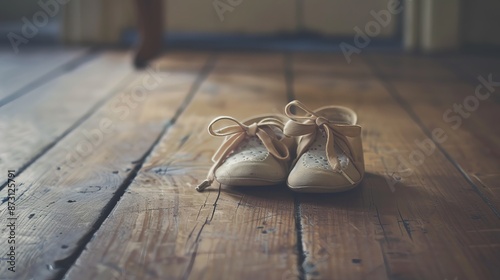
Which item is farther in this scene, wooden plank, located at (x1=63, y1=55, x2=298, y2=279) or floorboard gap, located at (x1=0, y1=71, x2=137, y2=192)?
floorboard gap, located at (x1=0, y1=71, x2=137, y2=192)

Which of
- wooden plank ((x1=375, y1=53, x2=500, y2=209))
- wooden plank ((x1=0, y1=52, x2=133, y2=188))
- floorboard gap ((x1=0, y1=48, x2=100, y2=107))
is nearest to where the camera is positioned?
wooden plank ((x1=375, y1=53, x2=500, y2=209))

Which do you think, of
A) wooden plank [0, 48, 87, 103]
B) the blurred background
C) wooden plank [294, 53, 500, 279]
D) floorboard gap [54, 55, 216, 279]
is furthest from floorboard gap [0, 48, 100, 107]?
wooden plank [294, 53, 500, 279]

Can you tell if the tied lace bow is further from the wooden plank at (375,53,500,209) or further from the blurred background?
the blurred background

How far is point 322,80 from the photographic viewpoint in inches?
71.1

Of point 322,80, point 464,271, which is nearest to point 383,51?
point 322,80

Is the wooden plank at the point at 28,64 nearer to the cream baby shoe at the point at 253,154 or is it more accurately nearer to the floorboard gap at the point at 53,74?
the floorboard gap at the point at 53,74

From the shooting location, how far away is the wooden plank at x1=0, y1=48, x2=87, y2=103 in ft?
5.56

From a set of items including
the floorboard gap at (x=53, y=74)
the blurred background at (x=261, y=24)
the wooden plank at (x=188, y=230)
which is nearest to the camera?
the wooden plank at (x=188, y=230)

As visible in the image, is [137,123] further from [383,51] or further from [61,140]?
[383,51]

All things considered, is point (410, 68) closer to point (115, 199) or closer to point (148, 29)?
point (148, 29)

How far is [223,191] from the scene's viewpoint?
2.92 feet

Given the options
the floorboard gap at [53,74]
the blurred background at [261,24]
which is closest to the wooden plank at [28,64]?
the floorboard gap at [53,74]

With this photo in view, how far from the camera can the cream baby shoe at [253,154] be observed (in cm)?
88

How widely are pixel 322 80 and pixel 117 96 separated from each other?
1.85 feet
